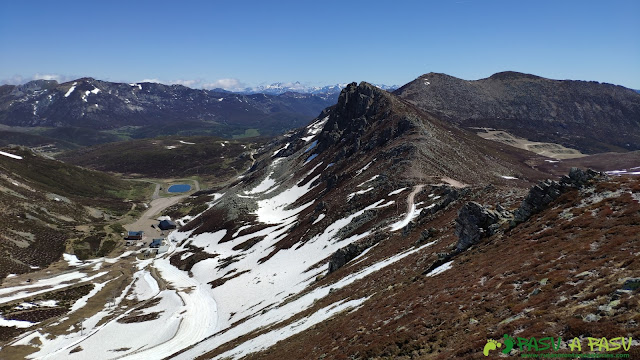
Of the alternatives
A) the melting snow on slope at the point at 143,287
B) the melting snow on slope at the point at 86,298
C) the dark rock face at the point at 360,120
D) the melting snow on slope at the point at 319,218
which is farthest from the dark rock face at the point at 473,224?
the dark rock face at the point at 360,120

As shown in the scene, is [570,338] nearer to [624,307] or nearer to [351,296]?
[624,307]

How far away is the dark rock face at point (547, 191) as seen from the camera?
32.6 meters

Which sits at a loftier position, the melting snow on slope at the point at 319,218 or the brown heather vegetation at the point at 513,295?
the brown heather vegetation at the point at 513,295

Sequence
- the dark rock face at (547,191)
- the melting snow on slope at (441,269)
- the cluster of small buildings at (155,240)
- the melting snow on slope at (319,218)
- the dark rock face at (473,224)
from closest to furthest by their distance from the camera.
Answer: the melting snow on slope at (441,269) < the dark rock face at (547,191) < the dark rock face at (473,224) < the melting snow on slope at (319,218) < the cluster of small buildings at (155,240)

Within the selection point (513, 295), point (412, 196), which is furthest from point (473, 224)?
point (412, 196)

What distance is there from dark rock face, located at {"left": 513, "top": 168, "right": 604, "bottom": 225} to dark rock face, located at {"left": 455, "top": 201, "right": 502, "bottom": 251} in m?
2.56

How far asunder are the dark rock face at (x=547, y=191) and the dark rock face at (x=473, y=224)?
2.56m

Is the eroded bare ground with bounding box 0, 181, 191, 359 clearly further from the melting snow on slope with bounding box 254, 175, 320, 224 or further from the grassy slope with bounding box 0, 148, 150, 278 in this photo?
the melting snow on slope with bounding box 254, 175, 320, 224

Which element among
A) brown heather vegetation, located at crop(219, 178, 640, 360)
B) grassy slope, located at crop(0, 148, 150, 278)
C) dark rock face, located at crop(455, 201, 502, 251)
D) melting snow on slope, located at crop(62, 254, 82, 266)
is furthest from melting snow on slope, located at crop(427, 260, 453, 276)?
melting snow on slope, located at crop(62, 254, 82, 266)

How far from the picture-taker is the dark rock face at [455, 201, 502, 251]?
35.1 m

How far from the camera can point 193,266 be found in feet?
339

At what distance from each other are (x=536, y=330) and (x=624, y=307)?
348 cm

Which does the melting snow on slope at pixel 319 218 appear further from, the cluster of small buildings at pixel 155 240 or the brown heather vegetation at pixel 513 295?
the cluster of small buildings at pixel 155 240

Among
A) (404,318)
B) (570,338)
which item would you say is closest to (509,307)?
(570,338)
